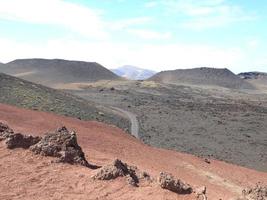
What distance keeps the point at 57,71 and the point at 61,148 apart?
119m

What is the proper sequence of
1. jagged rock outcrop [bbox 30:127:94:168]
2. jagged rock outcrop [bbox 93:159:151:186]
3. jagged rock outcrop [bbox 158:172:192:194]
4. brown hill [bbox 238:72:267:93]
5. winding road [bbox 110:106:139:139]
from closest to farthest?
jagged rock outcrop [bbox 158:172:192:194], jagged rock outcrop [bbox 93:159:151:186], jagged rock outcrop [bbox 30:127:94:168], winding road [bbox 110:106:139:139], brown hill [bbox 238:72:267:93]

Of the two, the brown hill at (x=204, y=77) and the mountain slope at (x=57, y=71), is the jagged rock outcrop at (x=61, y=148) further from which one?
the brown hill at (x=204, y=77)

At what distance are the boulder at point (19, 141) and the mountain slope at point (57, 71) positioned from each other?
101430mm

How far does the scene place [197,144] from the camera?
130 feet

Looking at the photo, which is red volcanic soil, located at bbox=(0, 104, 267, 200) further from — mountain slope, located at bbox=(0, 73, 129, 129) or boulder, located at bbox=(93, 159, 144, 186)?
mountain slope, located at bbox=(0, 73, 129, 129)

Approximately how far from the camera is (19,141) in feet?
48.3

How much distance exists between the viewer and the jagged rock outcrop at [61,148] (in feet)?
46.3

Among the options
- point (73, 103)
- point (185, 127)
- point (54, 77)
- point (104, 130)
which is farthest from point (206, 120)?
point (54, 77)

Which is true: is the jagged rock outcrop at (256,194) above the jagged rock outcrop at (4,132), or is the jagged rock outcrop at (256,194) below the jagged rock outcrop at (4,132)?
below

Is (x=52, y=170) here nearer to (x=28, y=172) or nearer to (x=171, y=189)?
(x=28, y=172)

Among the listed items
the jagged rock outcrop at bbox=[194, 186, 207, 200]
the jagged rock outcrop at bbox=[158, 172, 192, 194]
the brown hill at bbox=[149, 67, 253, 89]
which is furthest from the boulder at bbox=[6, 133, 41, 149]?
the brown hill at bbox=[149, 67, 253, 89]

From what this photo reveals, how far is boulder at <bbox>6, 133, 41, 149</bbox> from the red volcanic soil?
0.23 metres

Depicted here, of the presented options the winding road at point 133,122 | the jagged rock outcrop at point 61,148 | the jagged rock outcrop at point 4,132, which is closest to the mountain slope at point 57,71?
the winding road at point 133,122

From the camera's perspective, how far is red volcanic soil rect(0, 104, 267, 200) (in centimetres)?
1201
